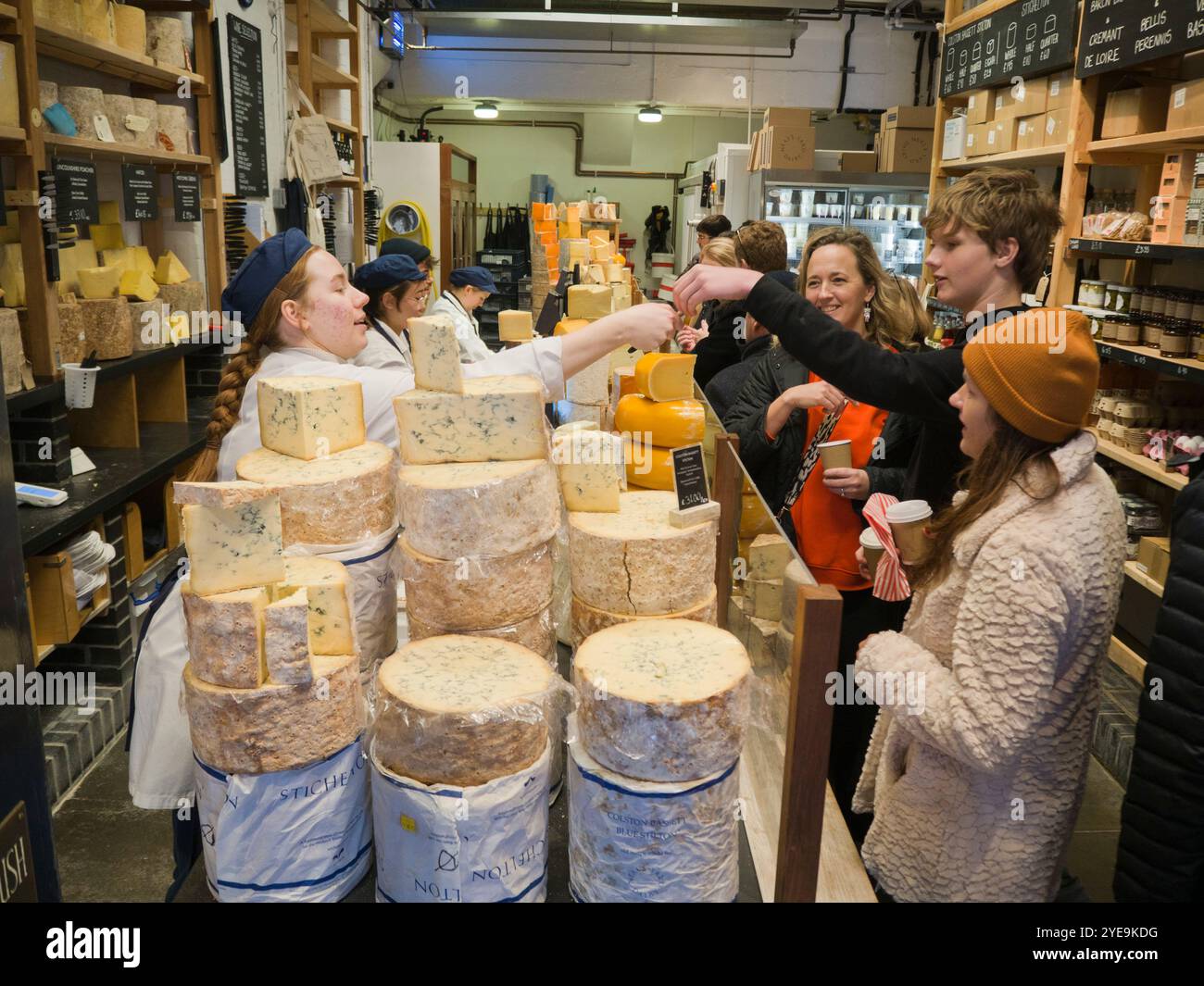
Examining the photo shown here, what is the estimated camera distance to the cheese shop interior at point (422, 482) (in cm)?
127

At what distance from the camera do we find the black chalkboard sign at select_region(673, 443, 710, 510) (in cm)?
164

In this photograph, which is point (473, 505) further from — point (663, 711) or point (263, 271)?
point (263, 271)

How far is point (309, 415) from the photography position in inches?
67.4

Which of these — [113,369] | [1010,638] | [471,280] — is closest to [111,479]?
[113,369]

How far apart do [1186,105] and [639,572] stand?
3.38 metres

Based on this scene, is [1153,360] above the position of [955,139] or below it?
below

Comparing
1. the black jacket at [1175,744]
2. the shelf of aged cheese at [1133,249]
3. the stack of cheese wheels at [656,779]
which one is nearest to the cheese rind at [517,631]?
the stack of cheese wheels at [656,779]

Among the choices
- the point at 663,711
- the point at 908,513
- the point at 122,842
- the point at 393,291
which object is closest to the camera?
the point at 663,711

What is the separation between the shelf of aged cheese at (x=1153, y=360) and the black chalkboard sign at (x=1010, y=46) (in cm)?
168

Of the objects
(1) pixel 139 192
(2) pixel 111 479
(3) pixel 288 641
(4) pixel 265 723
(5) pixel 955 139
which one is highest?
(5) pixel 955 139

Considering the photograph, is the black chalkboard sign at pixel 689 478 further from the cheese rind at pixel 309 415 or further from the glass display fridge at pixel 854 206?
the glass display fridge at pixel 854 206

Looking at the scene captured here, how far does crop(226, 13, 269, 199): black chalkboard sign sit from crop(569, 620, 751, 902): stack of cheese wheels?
513 cm

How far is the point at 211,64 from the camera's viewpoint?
496 centimetres

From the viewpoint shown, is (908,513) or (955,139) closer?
(908,513)
